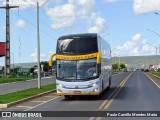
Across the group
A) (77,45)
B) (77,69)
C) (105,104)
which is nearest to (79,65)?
(77,69)

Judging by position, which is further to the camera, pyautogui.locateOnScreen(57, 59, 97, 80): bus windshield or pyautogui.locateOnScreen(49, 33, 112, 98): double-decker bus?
pyautogui.locateOnScreen(57, 59, 97, 80): bus windshield

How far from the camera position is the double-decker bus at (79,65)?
25375 millimetres

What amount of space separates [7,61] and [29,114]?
55787 mm

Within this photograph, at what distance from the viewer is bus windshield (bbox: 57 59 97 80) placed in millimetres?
25500

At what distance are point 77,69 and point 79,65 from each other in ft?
0.84

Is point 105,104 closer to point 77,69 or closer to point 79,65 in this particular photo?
point 77,69

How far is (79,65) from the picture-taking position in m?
25.7

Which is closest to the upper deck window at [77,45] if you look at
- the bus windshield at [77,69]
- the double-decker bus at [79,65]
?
the double-decker bus at [79,65]

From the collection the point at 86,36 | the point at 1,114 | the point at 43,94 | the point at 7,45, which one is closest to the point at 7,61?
the point at 7,45

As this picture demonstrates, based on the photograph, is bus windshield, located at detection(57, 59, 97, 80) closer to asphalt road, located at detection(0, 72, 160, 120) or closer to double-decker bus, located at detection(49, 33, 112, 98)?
double-decker bus, located at detection(49, 33, 112, 98)

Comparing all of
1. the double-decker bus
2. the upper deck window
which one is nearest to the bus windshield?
the double-decker bus

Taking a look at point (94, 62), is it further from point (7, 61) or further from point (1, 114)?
point (7, 61)

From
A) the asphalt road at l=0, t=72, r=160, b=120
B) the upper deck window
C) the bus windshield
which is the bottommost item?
the asphalt road at l=0, t=72, r=160, b=120

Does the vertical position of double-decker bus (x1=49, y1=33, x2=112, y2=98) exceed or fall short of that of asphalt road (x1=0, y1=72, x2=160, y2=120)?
it exceeds it
